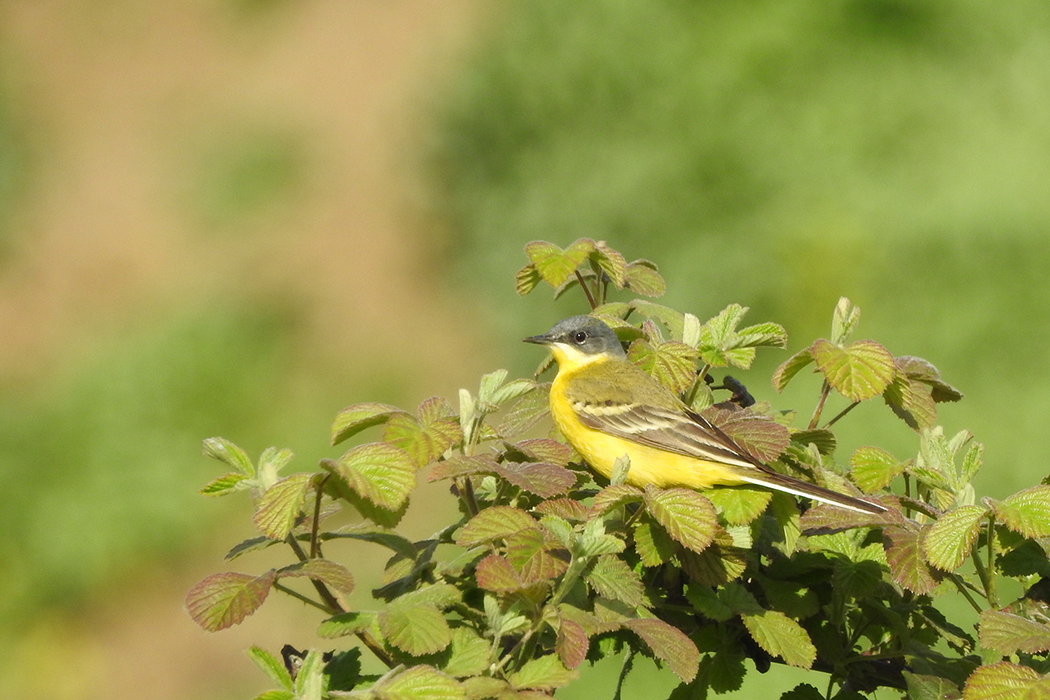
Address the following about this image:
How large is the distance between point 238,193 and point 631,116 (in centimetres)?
629

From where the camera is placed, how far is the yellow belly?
366 centimetres

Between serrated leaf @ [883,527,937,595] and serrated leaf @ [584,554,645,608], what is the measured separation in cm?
51

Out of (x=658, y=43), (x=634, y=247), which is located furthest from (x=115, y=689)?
(x=658, y=43)

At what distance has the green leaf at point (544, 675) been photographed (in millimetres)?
2014

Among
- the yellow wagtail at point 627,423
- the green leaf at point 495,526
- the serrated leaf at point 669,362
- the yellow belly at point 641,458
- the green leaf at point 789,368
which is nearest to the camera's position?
the green leaf at point 495,526

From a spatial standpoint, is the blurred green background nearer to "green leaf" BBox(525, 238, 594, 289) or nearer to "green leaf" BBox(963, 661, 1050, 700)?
"green leaf" BBox(525, 238, 594, 289)

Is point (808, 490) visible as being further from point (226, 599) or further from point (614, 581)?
point (226, 599)

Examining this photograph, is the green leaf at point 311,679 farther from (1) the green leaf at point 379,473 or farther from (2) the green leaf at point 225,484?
(2) the green leaf at point 225,484

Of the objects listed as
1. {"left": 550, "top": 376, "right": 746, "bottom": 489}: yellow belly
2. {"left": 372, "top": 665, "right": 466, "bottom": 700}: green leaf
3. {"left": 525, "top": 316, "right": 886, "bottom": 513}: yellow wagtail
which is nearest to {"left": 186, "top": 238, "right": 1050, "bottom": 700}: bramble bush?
{"left": 372, "top": 665, "right": 466, "bottom": 700}: green leaf

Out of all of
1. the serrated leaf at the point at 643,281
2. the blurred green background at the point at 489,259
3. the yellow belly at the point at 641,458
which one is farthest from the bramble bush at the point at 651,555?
the blurred green background at the point at 489,259

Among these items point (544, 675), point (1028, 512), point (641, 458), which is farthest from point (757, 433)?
point (641, 458)

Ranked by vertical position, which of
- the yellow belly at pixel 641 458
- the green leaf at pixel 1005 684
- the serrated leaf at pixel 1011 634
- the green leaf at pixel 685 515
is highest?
the green leaf at pixel 685 515

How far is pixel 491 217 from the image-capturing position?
1110 cm

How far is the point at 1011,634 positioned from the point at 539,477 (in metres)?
0.92
